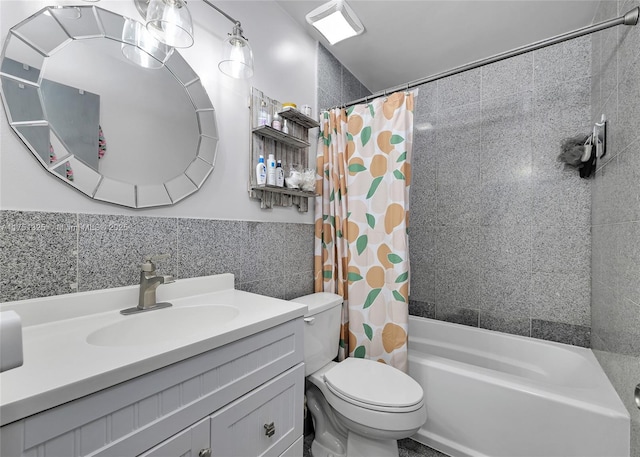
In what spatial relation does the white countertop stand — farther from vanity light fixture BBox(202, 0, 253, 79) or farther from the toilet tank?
vanity light fixture BBox(202, 0, 253, 79)

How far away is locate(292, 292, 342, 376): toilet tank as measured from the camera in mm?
1485

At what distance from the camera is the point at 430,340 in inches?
86.9

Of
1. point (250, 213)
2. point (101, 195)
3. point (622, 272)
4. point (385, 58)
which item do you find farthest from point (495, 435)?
point (385, 58)

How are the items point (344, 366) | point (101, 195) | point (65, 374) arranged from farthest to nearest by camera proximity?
point (344, 366), point (101, 195), point (65, 374)

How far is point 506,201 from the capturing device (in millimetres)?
2051

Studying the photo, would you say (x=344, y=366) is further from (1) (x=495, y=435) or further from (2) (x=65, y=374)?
(2) (x=65, y=374)

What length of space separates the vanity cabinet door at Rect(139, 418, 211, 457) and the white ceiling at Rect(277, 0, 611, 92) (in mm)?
2161

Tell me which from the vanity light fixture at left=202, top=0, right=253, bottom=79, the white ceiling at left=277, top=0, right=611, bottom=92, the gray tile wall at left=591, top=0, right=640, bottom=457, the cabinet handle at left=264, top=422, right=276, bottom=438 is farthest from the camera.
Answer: the white ceiling at left=277, top=0, right=611, bottom=92

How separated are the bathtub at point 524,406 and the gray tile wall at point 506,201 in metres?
0.20

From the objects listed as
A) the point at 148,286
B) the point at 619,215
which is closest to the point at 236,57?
the point at 148,286

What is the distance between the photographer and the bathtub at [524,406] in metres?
1.19

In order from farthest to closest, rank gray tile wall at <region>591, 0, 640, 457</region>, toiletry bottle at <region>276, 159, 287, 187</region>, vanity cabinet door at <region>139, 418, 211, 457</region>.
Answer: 1. toiletry bottle at <region>276, 159, 287, 187</region>
2. gray tile wall at <region>591, 0, 640, 457</region>
3. vanity cabinet door at <region>139, 418, 211, 457</region>

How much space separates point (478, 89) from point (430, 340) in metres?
1.96

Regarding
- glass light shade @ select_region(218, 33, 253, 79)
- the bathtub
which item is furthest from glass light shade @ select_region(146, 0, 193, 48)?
the bathtub
